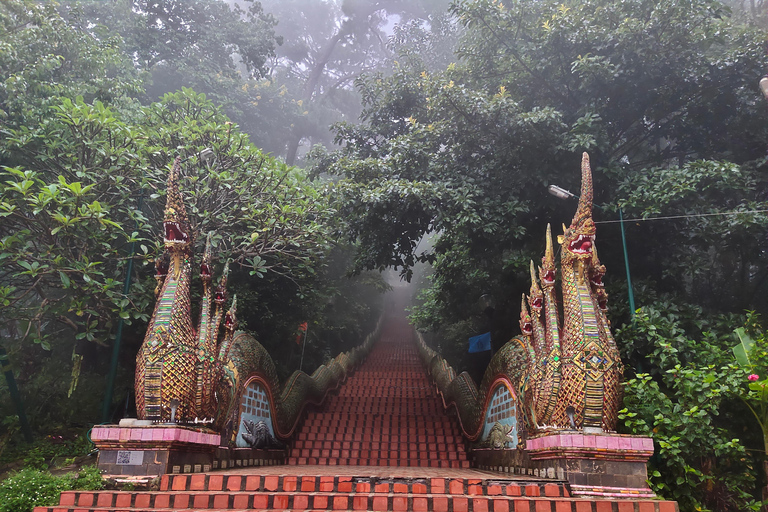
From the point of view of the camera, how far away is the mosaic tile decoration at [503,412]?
6148 mm

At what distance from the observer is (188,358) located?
5.19 meters

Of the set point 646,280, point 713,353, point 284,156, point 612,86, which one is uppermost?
point 284,156

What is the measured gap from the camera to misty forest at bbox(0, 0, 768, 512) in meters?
6.14

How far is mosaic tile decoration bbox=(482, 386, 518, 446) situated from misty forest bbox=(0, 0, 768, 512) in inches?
51.5

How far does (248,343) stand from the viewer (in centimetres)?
692

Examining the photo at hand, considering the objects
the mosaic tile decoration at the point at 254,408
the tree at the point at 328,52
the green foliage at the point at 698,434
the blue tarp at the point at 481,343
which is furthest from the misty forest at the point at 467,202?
the tree at the point at 328,52

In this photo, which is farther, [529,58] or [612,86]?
[529,58]

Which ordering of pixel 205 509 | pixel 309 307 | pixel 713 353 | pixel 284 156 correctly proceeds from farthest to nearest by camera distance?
pixel 284 156
pixel 309 307
pixel 713 353
pixel 205 509

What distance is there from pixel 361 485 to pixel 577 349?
261cm

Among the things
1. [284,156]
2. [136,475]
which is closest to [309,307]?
[136,475]

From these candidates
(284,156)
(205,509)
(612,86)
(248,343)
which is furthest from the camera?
(284,156)

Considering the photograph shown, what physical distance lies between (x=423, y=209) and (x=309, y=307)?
4.43 m

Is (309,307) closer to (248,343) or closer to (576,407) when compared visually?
(248,343)

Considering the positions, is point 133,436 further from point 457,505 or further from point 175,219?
point 457,505
